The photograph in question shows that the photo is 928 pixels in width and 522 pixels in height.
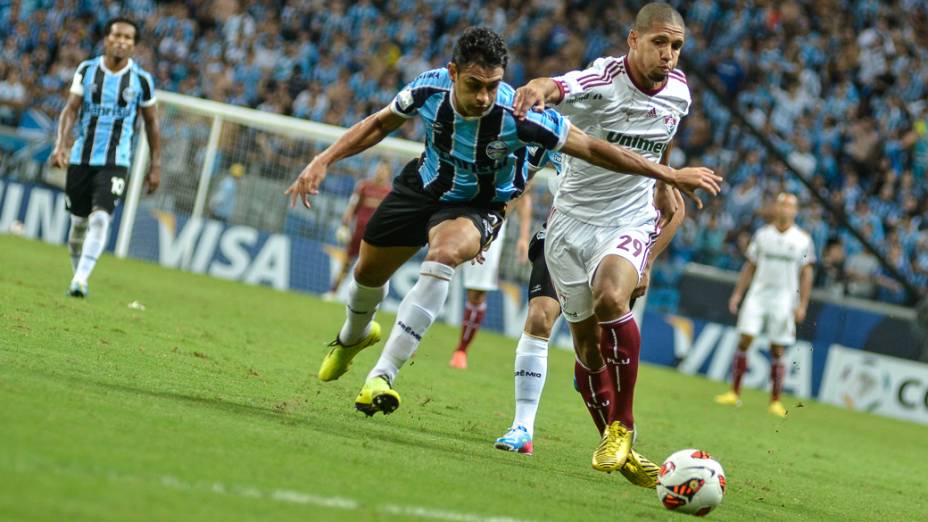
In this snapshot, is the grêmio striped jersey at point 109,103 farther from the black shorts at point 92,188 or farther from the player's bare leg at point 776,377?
the player's bare leg at point 776,377

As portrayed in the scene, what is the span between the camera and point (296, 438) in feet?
20.5

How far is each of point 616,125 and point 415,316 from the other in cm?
156

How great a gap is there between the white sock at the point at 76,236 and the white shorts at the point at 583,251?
6517mm

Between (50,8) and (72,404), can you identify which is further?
(50,8)

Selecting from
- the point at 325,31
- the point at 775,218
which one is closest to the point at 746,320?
the point at 775,218

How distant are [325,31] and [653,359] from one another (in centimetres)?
1067

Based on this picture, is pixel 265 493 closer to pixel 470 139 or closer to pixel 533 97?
pixel 533 97

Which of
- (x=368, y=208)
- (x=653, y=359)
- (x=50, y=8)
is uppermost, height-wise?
(x=50, y=8)

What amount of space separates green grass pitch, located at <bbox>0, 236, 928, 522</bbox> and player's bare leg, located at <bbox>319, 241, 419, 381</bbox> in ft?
0.96

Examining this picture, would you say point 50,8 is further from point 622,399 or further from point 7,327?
point 622,399

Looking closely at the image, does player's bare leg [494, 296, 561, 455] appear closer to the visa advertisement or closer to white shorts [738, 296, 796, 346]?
white shorts [738, 296, 796, 346]

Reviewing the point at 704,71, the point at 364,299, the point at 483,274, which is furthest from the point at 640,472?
the point at 704,71

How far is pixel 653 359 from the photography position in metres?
19.9

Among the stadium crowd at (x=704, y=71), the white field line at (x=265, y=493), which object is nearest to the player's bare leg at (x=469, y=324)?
the stadium crowd at (x=704, y=71)
